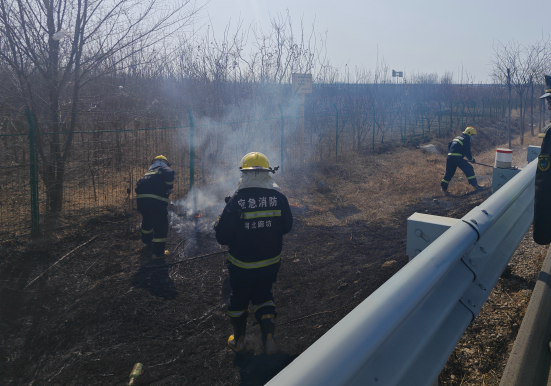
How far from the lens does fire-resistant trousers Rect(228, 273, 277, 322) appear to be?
3557 millimetres

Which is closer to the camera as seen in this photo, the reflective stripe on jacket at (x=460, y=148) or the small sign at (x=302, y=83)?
the reflective stripe on jacket at (x=460, y=148)

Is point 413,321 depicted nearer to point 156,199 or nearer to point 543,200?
point 543,200

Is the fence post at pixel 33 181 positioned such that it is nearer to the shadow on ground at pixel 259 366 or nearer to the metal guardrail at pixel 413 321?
the shadow on ground at pixel 259 366

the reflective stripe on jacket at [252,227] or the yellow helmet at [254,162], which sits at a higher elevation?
the yellow helmet at [254,162]

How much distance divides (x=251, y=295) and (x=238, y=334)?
0.37 m

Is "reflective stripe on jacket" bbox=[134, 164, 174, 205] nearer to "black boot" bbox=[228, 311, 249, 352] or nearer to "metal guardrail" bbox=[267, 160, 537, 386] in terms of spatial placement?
"black boot" bbox=[228, 311, 249, 352]

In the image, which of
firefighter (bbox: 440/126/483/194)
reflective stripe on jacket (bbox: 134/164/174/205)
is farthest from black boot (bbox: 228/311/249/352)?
firefighter (bbox: 440/126/483/194)

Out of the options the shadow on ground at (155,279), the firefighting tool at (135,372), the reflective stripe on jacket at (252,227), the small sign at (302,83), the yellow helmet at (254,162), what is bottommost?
the firefighting tool at (135,372)

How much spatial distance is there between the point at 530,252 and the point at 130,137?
8193 mm

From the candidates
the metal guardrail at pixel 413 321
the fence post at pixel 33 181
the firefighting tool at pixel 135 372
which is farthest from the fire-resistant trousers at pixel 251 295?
the fence post at pixel 33 181

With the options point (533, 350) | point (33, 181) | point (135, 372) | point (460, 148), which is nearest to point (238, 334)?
point (135, 372)

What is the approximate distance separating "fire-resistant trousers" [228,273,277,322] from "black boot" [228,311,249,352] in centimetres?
5

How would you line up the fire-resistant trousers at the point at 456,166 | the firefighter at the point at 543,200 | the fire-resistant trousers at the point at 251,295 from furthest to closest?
1. the fire-resistant trousers at the point at 456,166
2. the fire-resistant trousers at the point at 251,295
3. the firefighter at the point at 543,200

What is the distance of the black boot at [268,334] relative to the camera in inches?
135
